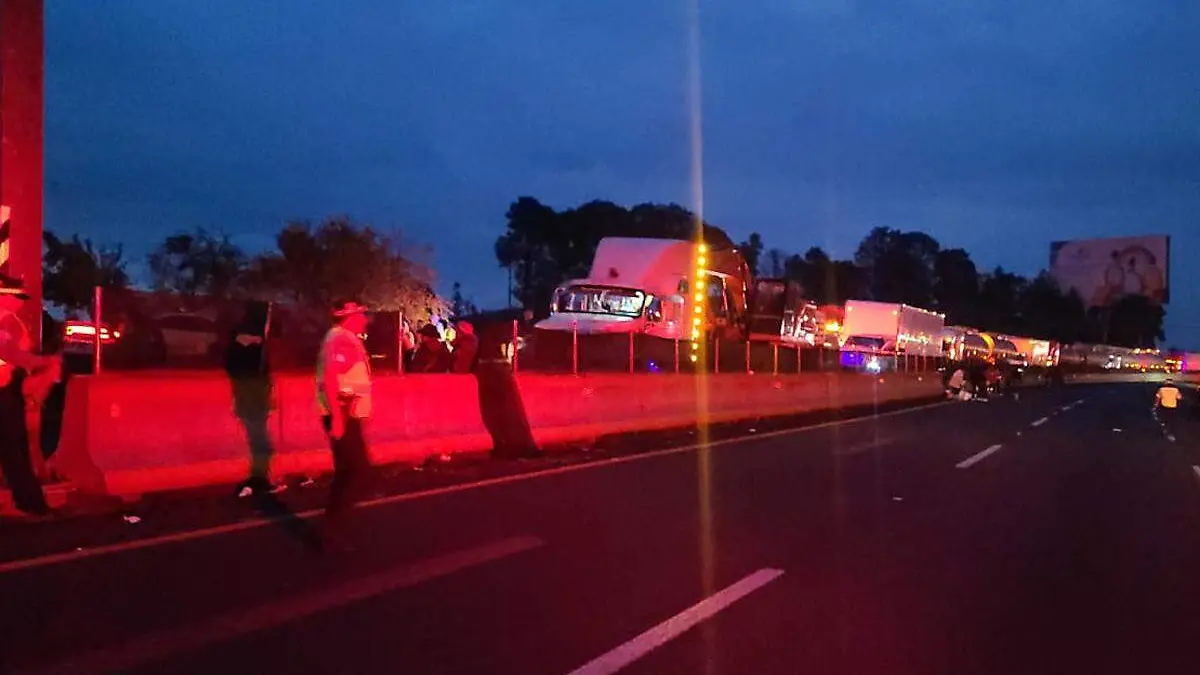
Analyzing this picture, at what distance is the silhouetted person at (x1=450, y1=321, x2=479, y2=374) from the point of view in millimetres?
18141

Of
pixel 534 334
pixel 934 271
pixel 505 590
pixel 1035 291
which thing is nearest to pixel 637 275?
pixel 534 334

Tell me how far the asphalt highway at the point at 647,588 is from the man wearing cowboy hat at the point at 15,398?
53.1 inches

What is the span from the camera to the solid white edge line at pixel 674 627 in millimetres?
6480

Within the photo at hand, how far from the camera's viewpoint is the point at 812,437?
22.9 metres

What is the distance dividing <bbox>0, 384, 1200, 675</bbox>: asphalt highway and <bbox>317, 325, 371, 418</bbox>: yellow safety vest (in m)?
1.14

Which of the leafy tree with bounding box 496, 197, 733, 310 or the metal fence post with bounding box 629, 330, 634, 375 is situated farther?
the leafy tree with bounding box 496, 197, 733, 310

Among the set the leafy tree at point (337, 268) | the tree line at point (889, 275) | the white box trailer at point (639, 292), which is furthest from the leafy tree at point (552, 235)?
the white box trailer at point (639, 292)

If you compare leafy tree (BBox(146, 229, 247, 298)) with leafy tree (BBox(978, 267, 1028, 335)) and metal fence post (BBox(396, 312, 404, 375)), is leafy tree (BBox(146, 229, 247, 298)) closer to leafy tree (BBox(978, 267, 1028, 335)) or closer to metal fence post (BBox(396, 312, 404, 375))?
metal fence post (BBox(396, 312, 404, 375))

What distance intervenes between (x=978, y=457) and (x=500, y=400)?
781 centimetres

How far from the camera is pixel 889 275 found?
128 meters

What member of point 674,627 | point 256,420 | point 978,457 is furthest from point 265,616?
point 978,457

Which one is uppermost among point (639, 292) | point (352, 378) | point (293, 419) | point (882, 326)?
point (639, 292)

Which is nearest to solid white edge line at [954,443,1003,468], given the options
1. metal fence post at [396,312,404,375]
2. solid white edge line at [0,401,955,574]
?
solid white edge line at [0,401,955,574]

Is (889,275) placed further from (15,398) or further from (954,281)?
(15,398)
